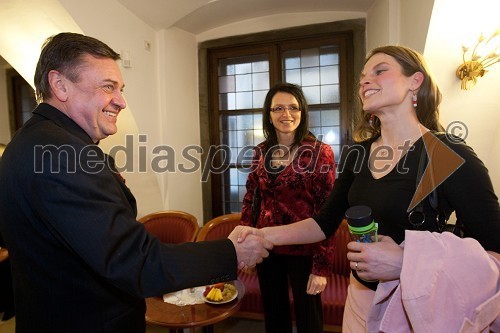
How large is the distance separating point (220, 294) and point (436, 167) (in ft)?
5.02

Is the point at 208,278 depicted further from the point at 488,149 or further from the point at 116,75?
the point at 488,149

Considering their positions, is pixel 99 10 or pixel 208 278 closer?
pixel 208 278

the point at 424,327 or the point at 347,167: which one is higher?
the point at 347,167

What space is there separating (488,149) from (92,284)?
2.71 meters

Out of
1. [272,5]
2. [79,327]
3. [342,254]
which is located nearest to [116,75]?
[79,327]

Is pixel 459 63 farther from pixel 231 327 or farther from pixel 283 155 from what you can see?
pixel 231 327

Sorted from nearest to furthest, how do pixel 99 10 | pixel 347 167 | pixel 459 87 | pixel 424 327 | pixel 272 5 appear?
pixel 424 327 < pixel 347 167 < pixel 459 87 < pixel 99 10 < pixel 272 5

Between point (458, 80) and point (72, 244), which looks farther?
point (458, 80)

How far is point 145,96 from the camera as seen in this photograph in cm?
339

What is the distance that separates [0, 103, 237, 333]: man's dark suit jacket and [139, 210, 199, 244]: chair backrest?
2.22m

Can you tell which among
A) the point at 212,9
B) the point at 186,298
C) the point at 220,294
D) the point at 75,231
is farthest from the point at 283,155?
the point at 212,9

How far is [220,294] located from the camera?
204 centimetres

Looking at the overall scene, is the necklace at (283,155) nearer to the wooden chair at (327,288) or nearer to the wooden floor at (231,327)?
the wooden chair at (327,288)

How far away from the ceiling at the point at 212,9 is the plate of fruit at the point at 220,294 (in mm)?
2606
